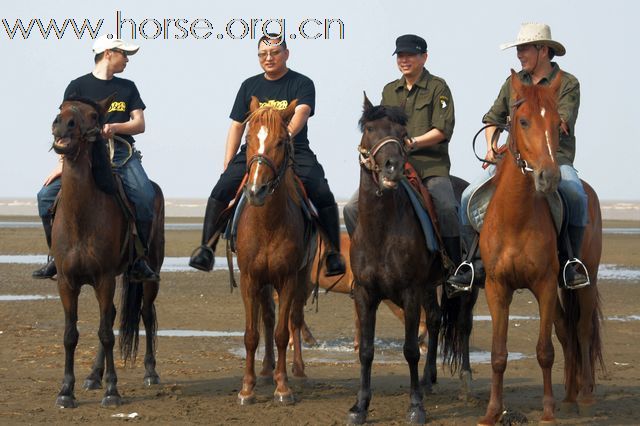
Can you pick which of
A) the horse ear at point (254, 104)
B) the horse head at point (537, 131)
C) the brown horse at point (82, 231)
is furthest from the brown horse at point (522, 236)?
the brown horse at point (82, 231)

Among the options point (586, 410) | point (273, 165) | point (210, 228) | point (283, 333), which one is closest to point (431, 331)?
point (283, 333)

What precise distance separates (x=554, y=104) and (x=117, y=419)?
4.72 m

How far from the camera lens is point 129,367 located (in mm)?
13289

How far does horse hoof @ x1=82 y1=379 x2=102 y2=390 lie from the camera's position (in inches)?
453

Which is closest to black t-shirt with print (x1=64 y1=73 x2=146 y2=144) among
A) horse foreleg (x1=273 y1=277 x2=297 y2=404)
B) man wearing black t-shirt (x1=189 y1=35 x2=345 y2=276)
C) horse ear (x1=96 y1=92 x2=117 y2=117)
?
horse ear (x1=96 y1=92 x2=117 y2=117)

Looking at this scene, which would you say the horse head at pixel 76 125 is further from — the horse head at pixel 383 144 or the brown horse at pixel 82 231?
the horse head at pixel 383 144

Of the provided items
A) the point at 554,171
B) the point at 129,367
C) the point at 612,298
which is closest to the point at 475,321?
the point at 612,298

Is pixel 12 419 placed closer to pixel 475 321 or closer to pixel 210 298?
pixel 475 321

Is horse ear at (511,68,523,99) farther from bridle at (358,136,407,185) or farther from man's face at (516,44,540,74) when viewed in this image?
bridle at (358,136,407,185)

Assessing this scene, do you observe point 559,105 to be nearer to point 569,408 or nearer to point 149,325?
point 569,408

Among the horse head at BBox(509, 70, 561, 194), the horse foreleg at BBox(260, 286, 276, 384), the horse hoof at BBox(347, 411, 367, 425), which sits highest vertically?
the horse head at BBox(509, 70, 561, 194)

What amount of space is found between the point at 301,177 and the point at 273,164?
1328 millimetres

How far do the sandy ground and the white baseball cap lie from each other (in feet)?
11.6

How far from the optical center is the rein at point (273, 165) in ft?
32.9
